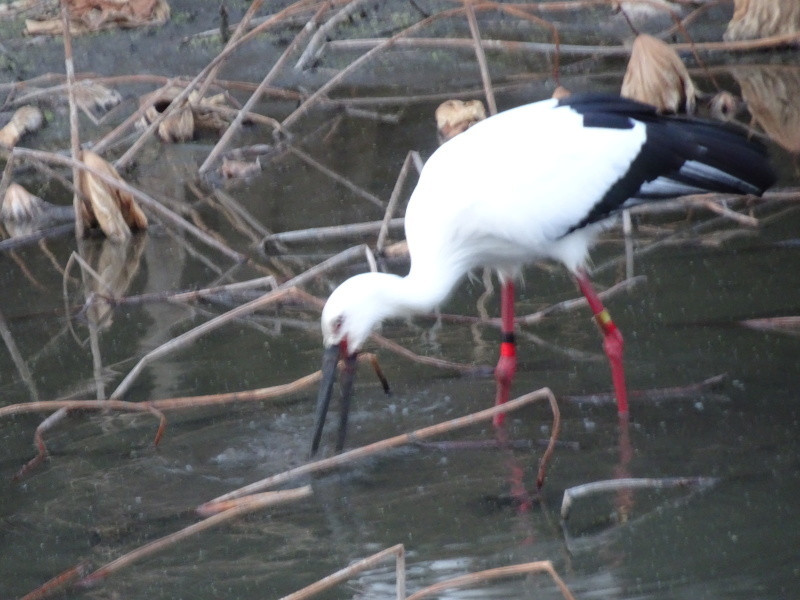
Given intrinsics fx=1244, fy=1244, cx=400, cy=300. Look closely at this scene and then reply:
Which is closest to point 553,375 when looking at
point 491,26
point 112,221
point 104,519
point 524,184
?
point 524,184

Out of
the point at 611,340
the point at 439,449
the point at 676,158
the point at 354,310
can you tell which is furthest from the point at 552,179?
the point at 439,449

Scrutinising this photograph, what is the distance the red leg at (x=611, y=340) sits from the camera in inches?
186

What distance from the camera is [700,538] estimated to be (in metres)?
3.61

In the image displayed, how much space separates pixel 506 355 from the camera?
5012 millimetres

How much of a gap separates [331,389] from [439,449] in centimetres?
46

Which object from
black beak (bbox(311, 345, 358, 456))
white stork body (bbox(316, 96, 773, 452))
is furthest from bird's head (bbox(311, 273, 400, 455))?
white stork body (bbox(316, 96, 773, 452))

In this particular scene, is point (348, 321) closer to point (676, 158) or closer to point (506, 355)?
point (506, 355)

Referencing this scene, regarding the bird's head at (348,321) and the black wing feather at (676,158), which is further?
the black wing feather at (676,158)

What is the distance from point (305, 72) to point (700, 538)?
24.9ft

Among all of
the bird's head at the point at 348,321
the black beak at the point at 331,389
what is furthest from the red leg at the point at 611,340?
the black beak at the point at 331,389

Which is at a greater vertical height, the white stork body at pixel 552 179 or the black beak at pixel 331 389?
the white stork body at pixel 552 179

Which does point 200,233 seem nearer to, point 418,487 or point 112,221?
point 112,221

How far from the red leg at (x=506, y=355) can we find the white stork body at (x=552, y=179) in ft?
0.63

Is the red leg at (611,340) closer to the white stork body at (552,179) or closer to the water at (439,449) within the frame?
the white stork body at (552,179)
